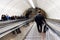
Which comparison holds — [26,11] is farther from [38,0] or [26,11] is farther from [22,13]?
[38,0]

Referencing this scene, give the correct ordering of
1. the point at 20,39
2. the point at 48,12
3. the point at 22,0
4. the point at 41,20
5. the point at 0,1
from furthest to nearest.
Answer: the point at 48,12 < the point at 22,0 < the point at 0,1 < the point at 41,20 < the point at 20,39

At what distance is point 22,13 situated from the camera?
13.7m

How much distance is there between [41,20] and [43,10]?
9563 millimetres

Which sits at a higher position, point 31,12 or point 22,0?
point 22,0

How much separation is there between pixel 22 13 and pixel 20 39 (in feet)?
38.8

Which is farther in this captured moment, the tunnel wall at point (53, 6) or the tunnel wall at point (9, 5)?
the tunnel wall at point (53, 6)

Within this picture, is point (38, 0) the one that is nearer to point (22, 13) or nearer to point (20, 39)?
point (22, 13)

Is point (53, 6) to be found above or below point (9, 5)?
below

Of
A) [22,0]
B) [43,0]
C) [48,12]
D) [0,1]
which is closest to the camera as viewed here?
[0,1]

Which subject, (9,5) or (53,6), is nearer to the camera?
(9,5)

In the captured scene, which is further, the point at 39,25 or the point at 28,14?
the point at 28,14

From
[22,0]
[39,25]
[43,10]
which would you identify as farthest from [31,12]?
[39,25]

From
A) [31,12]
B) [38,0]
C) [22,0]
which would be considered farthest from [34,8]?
[22,0]

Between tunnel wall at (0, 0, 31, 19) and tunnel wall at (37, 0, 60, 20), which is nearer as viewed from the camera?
tunnel wall at (0, 0, 31, 19)
